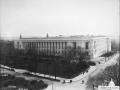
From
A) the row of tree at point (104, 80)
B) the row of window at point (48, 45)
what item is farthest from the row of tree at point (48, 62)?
the row of tree at point (104, 80)

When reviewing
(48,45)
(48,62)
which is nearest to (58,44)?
(48,45)

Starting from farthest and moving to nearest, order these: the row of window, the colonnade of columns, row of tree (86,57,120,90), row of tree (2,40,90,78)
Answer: the row of window → the colonnade of columns → row of tree (2,40,90,78) → row of tree (86,57,120,90)

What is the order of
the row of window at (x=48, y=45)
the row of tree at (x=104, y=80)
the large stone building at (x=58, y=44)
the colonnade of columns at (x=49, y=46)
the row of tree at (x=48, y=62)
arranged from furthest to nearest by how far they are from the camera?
the row of window at (x=48, y=45) < the colonnade of columns at (x=49, y=46) < the large stone building at (x=58, y=44) < the row of tree at (x=48, y=62) < the row of tree at (x=104, y=80)

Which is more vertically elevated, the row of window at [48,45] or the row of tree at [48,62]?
the row of window at [48,45]

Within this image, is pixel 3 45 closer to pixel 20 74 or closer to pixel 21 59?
pixel 21 59

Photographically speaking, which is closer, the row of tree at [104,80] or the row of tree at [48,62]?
the row of tree at [104,80]

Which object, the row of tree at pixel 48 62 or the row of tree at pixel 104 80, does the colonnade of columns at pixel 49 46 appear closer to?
the row of tree at pixel 48 62

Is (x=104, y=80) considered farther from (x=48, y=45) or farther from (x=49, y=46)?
(x=48, y=45)

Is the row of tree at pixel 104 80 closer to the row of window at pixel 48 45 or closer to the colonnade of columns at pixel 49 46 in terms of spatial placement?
the colonnade of columns at pixel 49 46

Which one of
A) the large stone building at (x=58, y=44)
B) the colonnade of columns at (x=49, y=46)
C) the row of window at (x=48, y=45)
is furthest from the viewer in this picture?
the row of window at (x=48, y=45)

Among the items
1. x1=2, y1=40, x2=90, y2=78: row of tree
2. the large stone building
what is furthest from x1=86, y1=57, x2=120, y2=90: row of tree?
the large stone building

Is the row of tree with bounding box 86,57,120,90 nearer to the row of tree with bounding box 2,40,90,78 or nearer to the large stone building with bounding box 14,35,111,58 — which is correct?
the row of tree with bounding box 2,40,90,78

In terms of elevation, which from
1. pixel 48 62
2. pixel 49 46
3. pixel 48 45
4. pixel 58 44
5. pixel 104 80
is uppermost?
pixel 58 44
